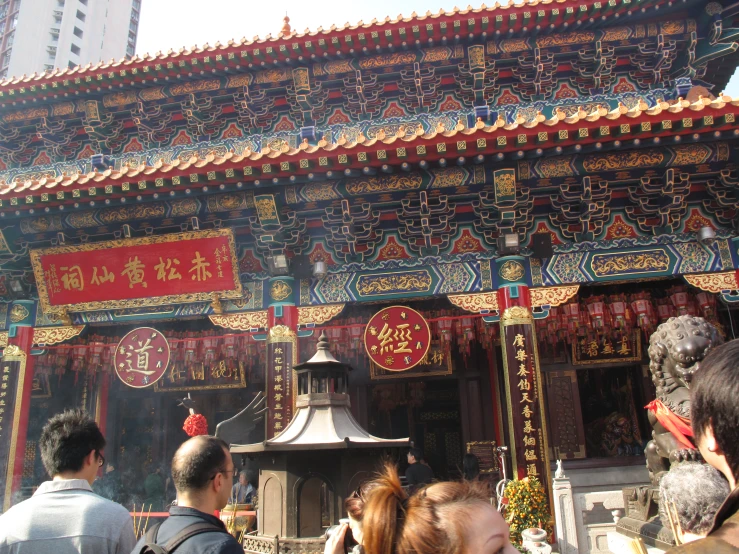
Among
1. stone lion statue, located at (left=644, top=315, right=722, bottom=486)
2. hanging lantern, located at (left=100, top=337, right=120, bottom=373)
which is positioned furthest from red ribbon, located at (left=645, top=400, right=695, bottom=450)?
hanging lantern, located at (left=100, top=337, right=120, bottom=373)

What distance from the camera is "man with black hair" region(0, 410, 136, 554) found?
6.83ft

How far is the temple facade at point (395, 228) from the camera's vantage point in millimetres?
6395

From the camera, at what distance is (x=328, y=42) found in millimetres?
8438

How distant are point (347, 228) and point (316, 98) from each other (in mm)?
3186

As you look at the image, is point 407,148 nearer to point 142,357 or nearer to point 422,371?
point 422,371

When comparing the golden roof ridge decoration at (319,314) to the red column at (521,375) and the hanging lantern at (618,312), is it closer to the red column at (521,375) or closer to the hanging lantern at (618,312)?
the red column at (521,375)

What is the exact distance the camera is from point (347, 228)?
702 centimetres

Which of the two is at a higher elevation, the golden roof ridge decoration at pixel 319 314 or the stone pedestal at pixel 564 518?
the golden roof ridge decoration at pixel 319 314

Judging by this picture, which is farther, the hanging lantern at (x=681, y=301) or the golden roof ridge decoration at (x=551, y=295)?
the hanging lantern at (x=681, y=301)

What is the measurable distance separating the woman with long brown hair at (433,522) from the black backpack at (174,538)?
0.79m

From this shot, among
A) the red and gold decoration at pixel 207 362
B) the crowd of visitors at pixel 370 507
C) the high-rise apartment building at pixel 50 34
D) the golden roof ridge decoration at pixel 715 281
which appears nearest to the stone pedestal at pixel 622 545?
the crowd of visitors at pixel 370 507

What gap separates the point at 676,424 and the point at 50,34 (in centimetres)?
4661

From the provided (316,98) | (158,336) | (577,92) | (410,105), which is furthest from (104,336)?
(577,92)

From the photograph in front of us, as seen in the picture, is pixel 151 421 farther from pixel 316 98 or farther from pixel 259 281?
pixel 316 98
